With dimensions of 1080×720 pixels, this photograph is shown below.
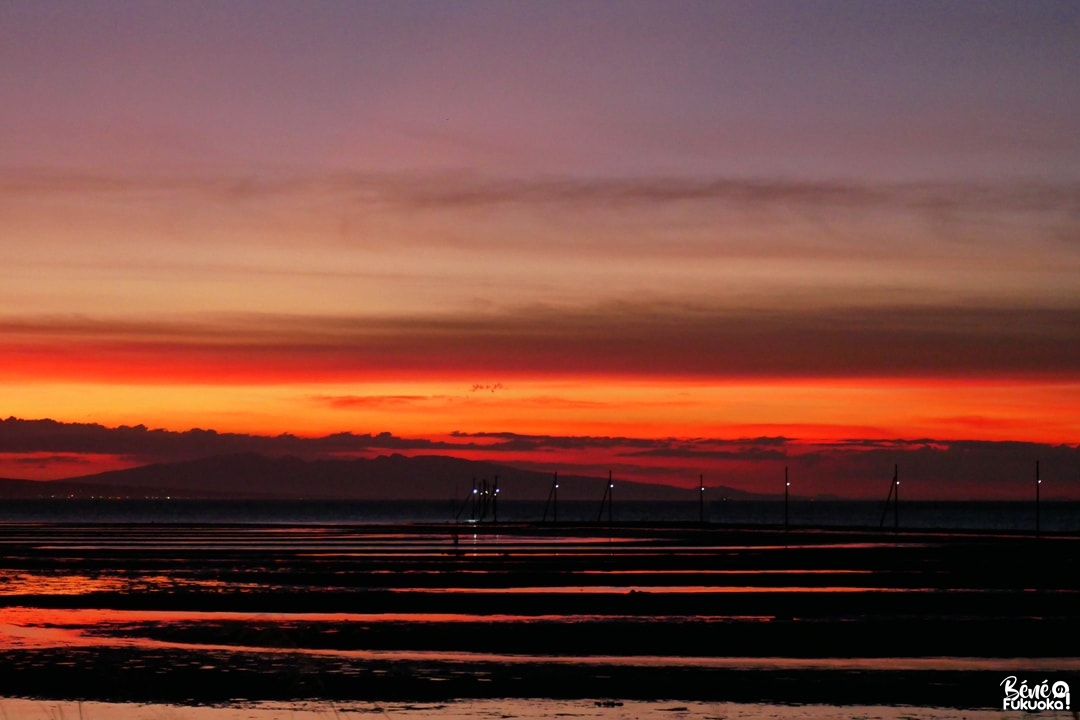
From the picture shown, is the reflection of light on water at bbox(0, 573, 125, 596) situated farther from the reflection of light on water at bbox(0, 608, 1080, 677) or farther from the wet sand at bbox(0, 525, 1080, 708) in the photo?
the reflection of light on water at bbox(0, 608, 1080, 677)

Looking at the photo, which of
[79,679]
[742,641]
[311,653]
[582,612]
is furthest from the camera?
[582,612]

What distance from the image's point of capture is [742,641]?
37.6m

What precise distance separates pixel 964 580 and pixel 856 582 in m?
5.28

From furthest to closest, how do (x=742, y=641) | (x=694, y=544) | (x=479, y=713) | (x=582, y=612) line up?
(x=694, y=544), (x=582, y=612), (x=742, y=641), (x=479, y=713)

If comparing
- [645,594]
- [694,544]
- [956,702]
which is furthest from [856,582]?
[694,544]

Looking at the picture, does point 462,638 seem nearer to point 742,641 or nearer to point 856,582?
point 742,641

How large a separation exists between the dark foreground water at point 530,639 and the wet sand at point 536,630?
13 cm

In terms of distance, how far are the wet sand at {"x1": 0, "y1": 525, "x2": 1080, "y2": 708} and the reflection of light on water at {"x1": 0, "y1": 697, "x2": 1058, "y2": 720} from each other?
74 cm

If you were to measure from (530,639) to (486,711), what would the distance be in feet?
37.5

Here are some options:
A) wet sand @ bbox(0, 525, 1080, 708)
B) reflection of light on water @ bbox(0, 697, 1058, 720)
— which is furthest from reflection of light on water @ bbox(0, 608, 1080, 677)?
reflection of light on water @ bbox(0, 697, 1058, 720)

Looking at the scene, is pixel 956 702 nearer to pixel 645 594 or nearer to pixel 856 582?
pixel 645 594

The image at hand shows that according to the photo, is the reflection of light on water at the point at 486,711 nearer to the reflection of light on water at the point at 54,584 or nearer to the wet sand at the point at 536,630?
the wet sand at the point at 536,630

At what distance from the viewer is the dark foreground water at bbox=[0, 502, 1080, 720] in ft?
90.8

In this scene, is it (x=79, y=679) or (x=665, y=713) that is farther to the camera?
(x=79, y=679)
